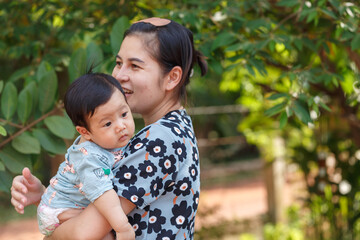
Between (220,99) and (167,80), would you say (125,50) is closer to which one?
(167,80)

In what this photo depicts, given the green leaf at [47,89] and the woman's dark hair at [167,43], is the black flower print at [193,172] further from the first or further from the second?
the green leaf at [47,89]

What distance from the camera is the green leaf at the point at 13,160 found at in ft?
6.80

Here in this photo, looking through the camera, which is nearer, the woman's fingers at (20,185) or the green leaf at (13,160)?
the woman's fingers at (20,185)

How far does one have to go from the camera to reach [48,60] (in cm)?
275

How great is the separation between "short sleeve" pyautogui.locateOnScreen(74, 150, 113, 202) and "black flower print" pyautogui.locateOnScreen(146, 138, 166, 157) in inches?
4.9

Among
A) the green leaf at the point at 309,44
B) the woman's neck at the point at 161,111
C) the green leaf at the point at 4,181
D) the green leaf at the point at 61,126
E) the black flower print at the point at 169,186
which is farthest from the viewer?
the green leaf at the point at 309,44

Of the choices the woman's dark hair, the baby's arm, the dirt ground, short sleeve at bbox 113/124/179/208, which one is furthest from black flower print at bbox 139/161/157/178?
the dirt ground

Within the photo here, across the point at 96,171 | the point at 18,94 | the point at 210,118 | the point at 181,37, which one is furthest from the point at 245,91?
the point at 210,118

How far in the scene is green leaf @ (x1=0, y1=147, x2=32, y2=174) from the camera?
207cm

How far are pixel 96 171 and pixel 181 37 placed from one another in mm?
532

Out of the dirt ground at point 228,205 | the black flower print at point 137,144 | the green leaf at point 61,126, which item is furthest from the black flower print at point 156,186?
the dirt ground at point 228,205

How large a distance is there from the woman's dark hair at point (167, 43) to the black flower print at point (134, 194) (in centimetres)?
42

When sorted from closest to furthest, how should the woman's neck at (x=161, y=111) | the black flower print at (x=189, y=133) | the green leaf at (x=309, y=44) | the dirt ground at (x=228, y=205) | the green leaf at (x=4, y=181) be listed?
the black flower print at (x=189, y=133)
the woman's neck at (x=161, y=111)
the green leaf at (x=4, y=181)
the green leaf at (x=309, y=44)
the dirt ground at (x=228, y=205)

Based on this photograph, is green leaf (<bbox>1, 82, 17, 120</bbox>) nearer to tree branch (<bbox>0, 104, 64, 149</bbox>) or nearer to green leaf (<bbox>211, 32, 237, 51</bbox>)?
tree branch (<bbox>0, 104, 64, 149</bbox>)
